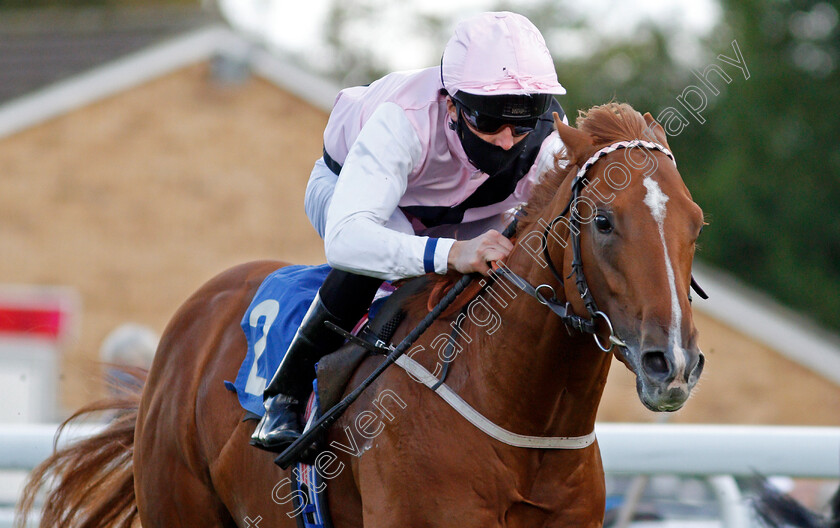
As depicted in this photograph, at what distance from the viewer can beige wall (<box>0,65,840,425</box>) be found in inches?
598

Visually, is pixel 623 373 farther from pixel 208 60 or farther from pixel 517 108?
pixel 517 108

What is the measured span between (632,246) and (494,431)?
0.70 meters

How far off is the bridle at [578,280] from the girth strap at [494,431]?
351 millimetres

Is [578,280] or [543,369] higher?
[578,280]

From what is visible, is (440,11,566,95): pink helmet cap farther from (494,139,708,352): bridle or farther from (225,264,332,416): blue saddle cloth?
(225,264,332,416): blue saddle cloth

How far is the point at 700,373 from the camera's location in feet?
7.72

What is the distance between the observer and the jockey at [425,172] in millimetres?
2938

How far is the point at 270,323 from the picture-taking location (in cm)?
368

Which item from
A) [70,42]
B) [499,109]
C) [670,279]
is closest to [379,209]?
[499,109]

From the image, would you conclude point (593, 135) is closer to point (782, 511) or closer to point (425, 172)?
point (425, 172)

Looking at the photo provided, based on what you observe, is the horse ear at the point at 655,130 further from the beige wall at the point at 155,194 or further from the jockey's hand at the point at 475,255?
the beige wall at the point at 155,194

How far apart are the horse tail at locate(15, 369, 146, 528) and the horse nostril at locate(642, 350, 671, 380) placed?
2.79m

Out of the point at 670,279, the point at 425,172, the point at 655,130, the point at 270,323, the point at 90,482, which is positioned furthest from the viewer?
the point at 90,482

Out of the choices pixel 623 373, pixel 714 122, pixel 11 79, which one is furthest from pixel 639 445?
pixel 714 122
